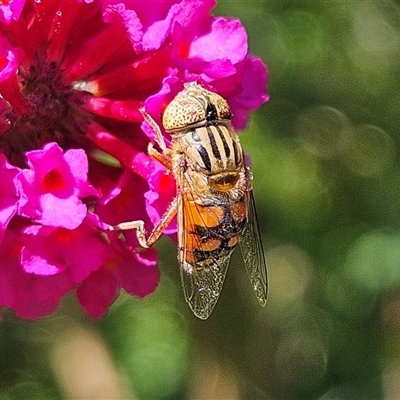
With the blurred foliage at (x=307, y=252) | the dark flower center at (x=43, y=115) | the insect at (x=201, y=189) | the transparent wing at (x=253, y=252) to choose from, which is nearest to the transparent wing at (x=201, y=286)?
the insect at (x=201, y=189)

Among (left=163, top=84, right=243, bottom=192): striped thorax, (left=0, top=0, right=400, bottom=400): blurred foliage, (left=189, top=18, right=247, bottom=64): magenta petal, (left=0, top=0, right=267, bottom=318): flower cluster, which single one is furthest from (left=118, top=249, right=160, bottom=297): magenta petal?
(left=0, top=0, right=400, bottom=400): blurred foliage

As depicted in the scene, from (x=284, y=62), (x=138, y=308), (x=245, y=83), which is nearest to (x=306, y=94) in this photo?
(x=284, y=62)

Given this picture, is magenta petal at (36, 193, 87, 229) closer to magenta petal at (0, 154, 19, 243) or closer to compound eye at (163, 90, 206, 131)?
magenta petal at (0, 154, 19, 243)

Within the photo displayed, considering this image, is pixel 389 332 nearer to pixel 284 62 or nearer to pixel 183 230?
pixel 284 62

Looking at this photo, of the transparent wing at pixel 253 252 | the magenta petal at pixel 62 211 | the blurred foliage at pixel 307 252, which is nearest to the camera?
the magenta petal at pixel 62 211

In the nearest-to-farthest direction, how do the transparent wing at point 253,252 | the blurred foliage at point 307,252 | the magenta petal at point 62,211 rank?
the magenta petal at point 62,211 → the transparent wing at point 253,252 → the blurred foliage at point 307,252

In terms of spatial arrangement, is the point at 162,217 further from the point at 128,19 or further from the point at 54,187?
the point at 128,19

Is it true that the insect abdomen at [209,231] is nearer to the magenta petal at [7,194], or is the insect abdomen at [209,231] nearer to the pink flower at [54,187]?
the pink flower at [54,187]
